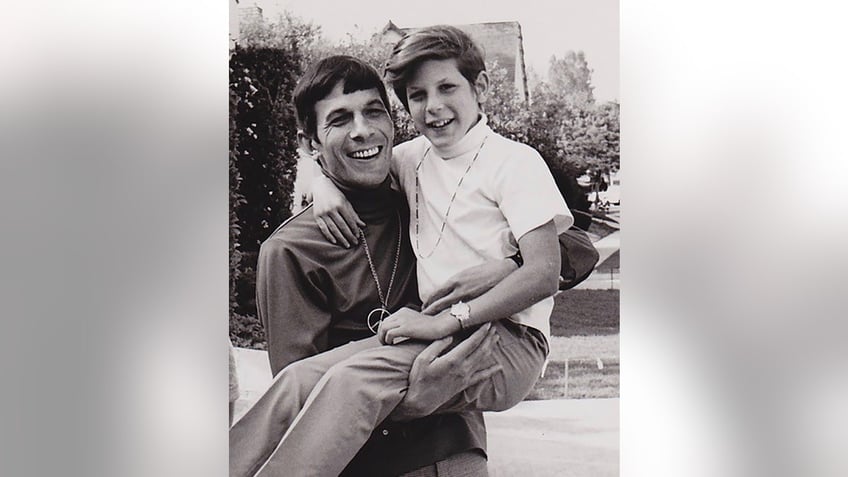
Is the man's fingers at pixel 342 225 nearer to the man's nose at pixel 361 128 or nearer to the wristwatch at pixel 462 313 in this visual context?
the man's nose at pixel 361 128

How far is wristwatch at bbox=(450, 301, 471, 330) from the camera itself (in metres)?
2.19

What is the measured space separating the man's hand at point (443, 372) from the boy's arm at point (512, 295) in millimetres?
37

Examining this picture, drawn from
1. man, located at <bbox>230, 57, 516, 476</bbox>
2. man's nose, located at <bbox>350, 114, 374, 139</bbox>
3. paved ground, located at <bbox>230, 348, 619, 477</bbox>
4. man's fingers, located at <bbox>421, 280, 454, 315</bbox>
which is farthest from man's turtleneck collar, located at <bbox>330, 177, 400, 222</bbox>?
paved ground, located at <bbox>230, 348, 619, 477</bbox>

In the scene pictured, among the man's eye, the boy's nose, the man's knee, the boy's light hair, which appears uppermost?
the boy's light hair

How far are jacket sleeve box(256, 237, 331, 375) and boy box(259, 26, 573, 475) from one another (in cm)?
5

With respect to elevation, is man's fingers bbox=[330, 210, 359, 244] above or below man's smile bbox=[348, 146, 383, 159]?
below

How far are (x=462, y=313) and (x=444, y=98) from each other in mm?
569

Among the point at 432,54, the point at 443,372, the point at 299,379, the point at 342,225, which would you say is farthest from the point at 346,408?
the point at 432,54

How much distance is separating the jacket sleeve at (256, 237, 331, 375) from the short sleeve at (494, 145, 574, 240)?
0.52 metres

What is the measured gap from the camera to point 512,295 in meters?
2.18

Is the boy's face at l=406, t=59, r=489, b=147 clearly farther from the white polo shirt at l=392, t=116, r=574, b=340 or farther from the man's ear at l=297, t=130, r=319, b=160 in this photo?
the man's ear at l=297, t=130, r=319, b=160

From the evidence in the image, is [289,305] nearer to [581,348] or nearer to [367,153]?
[367,153]
